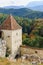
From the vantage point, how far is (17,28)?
130 ft

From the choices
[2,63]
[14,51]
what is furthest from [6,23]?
[2,63]

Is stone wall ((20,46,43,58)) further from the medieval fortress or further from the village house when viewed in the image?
the village house

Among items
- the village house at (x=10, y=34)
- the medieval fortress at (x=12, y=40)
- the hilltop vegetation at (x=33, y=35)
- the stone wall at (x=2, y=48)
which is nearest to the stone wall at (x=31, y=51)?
the medieval fortress at (x=12, y=40)

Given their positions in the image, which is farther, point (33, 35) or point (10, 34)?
point (33, 35)

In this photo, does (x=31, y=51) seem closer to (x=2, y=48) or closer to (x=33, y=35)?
(x=2, y=48)

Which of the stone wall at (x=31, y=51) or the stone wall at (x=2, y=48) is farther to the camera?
the stone wall at (x=31, y=51)

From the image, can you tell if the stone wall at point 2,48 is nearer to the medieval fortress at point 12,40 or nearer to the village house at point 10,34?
the medieval fortress at point 12,40

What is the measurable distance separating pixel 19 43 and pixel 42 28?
41.2 m

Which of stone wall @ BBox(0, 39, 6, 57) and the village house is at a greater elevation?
the village house

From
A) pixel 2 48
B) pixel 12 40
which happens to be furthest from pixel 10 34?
pixel 2 48

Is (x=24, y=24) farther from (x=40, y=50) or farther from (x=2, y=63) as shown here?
(x=2, y=63)

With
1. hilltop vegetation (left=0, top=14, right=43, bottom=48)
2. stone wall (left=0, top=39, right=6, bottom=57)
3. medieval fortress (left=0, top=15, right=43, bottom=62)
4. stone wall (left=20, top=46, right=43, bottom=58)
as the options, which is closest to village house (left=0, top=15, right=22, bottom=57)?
medieval fortress (left=0, top=15, right=43, bottom=62)

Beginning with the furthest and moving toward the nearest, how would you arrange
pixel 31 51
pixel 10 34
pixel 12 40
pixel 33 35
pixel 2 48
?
pixel 33 35 < pixel 31 51 < pixel 12 40 < pixel 10 34 < pixel 2 48

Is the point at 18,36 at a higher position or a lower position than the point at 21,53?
higher
